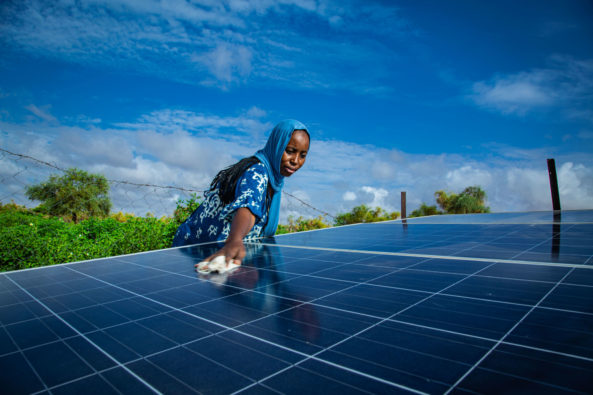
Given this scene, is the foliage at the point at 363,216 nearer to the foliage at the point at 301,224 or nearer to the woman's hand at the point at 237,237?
the foliage at the point at 301,224

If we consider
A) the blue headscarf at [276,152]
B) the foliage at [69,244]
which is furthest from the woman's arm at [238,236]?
the foliage at [69,244]

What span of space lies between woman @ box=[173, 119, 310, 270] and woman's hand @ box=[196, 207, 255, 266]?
0.74ft

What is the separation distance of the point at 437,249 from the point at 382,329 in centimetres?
228

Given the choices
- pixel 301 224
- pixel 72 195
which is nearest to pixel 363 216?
pixel 301 224

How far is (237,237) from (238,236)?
0.03 m

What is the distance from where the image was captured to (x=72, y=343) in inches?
60.7

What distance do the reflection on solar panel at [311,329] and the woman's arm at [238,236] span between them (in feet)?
0.90

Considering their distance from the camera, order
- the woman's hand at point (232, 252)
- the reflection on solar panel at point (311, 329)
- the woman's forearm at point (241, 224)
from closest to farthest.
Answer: the reflection on solar panel at point (311, 329) → the woman's hand at point (232, 252) → the woman's forearm at point (241, 224)

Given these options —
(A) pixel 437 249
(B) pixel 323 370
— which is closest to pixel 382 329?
(B) pixel 323 370

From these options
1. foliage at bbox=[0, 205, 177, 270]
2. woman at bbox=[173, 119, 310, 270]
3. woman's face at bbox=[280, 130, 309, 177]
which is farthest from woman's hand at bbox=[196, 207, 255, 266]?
foliage at bbox=[0, 205, 177, 270]

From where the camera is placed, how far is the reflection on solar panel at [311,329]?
3.83ft

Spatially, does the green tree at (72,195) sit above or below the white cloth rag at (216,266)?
above

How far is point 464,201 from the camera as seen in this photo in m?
24.3

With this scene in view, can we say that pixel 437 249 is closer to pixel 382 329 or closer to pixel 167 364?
pixel 382 329
